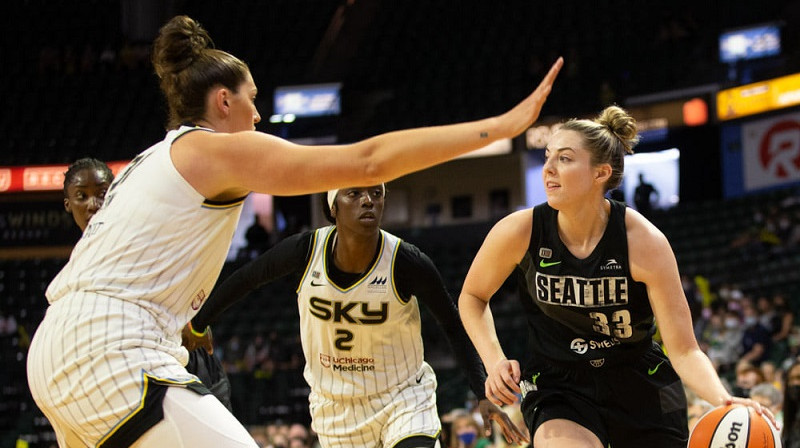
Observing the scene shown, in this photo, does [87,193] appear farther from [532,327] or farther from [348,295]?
[532,327]

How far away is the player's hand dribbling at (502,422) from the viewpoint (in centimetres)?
407

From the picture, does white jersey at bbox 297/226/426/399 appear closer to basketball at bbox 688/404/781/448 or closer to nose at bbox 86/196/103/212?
nose at bbox 86/196/103/212

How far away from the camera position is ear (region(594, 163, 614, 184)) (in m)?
3.82

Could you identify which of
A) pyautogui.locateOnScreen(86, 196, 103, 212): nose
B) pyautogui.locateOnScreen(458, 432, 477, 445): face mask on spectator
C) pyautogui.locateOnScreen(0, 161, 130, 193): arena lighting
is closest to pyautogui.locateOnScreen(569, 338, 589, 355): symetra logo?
pyautogui.locateOnScreen(86, 196, 103, 212): nose

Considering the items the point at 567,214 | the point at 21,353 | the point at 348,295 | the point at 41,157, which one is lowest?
the point at 21,353

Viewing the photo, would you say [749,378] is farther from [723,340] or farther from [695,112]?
[695,112]

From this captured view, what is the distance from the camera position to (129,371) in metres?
2.51

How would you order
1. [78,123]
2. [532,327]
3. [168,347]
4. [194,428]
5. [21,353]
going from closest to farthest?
1. [194,428]
2. [168,347]
3. [532,327]
4. [21,353]
5. [78,123]

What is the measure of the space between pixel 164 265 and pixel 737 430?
2.09 metres

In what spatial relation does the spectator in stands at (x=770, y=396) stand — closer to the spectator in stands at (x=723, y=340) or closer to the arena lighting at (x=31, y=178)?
the spectator in stands at (x=723, y=340)

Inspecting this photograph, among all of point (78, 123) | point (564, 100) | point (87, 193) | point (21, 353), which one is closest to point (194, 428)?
point (87, 193)

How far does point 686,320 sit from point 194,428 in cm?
207

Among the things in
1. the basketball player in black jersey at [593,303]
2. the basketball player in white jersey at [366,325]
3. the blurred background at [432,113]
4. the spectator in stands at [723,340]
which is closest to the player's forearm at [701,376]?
the basketball player in black jersey at [593,303]

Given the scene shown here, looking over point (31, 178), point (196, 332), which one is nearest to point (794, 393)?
point (196, 332)
